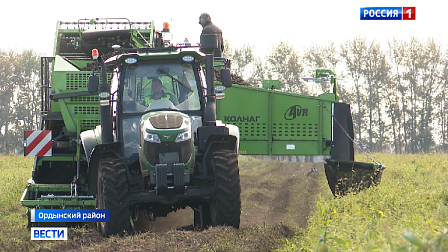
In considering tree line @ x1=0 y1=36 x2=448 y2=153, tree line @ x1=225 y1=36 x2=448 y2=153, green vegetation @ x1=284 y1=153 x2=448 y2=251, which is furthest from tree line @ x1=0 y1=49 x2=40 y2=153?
green vegetation @ x1=284 y1=153 x2=448 y2=251

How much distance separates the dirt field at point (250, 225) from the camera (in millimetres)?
6551

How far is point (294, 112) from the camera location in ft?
39.2

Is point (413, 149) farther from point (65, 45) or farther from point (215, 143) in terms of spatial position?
point (215, 143)

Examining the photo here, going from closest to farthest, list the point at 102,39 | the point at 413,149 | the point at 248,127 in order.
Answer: the point at 248,127 < the point at 102,39 < the point at 413,149

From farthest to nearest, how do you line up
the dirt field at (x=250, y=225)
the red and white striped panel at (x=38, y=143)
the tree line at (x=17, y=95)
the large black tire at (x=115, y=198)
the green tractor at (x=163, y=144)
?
1. the tree line at (x=17, y=95)
2. the red and white striped panel at (x=38, y=143)
3. the green tractor at (x=163, y=144)
4. the large black tire at (x=115, y=198)
5. the dirt field at (x=250, y=225)

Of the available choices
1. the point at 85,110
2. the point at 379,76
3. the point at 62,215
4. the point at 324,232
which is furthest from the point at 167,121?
the point at 379,76

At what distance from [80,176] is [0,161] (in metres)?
17.0

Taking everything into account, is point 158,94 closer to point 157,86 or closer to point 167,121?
point 157,86

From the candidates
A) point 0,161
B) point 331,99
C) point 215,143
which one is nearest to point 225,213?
point 215,143

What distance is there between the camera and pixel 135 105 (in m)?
8.24

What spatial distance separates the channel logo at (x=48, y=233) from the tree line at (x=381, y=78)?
31.1 m

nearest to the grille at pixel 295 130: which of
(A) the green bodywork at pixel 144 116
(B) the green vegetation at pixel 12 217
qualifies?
(A) the green bodywork at pixel 144 116

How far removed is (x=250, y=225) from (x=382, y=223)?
226 cm

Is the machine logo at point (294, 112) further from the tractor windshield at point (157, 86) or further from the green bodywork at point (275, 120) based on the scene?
the tractor windshield at point (157, 86)
